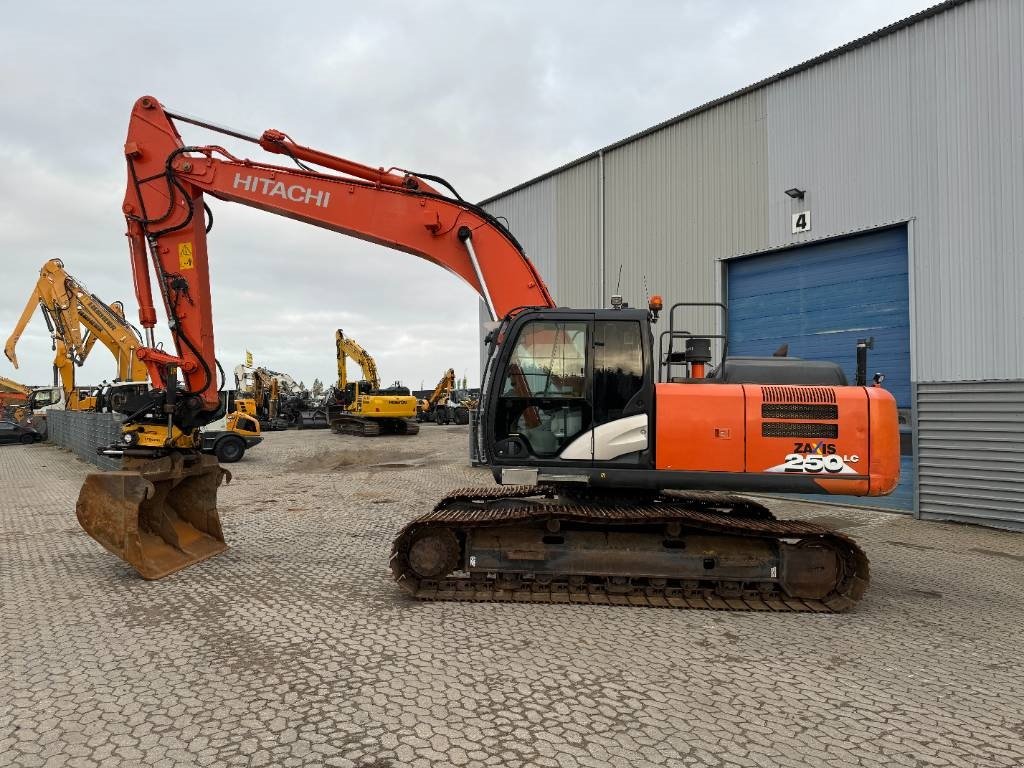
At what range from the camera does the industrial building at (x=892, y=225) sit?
32.3 ft

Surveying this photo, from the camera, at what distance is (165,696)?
3898 mm

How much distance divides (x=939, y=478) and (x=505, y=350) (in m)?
8.55

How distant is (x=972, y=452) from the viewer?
1014 cm

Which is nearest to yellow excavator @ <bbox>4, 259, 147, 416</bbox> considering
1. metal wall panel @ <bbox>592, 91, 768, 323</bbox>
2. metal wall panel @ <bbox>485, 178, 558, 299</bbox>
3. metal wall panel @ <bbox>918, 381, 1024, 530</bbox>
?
metal wall panel @ <bbox>485, 178, 558, 299</bbox>

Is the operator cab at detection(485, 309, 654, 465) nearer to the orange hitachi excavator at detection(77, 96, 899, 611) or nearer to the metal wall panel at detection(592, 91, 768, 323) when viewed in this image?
the orange hitachi excavator at detection(77, 96, 899, 611)

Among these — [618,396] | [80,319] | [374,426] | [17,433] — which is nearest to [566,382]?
[618,396]

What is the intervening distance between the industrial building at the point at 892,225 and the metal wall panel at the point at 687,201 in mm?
34

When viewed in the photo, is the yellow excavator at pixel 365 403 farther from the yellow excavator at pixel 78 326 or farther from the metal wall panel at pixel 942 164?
the metal wall panel at pixel 942 164

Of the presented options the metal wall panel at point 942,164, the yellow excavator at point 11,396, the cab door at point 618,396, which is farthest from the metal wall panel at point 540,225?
the yellow excavator at point 11,396

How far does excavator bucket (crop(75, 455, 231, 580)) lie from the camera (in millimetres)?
6250

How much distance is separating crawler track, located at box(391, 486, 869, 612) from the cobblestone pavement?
0.75 ft

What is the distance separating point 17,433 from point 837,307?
30193mm

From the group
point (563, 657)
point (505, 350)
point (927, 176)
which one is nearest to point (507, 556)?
point (563, 657)

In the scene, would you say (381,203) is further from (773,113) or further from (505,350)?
(773,113)
